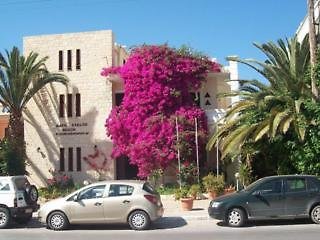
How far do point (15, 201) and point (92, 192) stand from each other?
Result: 106 inches

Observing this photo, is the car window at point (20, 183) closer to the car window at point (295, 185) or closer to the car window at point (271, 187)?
the car window at point (271, 187)

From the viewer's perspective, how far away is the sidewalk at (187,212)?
60.9 feet

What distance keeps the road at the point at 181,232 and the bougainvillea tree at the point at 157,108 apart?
378 inches

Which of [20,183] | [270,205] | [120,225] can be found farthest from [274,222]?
[20,183]

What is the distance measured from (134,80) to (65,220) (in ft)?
44.6

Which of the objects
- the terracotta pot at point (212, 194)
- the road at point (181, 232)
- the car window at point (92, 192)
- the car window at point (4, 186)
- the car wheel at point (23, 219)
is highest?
the car window at point (4, 186)

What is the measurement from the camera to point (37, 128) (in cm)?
3130

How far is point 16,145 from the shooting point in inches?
1144

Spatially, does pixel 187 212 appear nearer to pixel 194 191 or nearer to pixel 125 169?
pixel 194 191

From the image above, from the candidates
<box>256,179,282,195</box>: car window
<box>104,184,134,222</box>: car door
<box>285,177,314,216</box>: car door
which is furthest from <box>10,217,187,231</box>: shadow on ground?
<box>285,177,314,216</box>: car door

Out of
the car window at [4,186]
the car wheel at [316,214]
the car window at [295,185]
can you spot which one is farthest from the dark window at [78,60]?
the car wheel at [316,214]

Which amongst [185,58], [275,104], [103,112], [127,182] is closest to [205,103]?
[185,58]

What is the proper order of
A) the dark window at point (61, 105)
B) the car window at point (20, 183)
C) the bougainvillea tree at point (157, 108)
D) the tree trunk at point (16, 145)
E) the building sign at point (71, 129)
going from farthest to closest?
the dark window at point (61, 105)
the building sign at point (71, 129)
the tree trunk at point (16, 145)
the bougainvillea tree at point (157, 108)
the car window at point (20, 183)

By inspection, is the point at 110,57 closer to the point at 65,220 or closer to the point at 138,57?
the point at 138,57
